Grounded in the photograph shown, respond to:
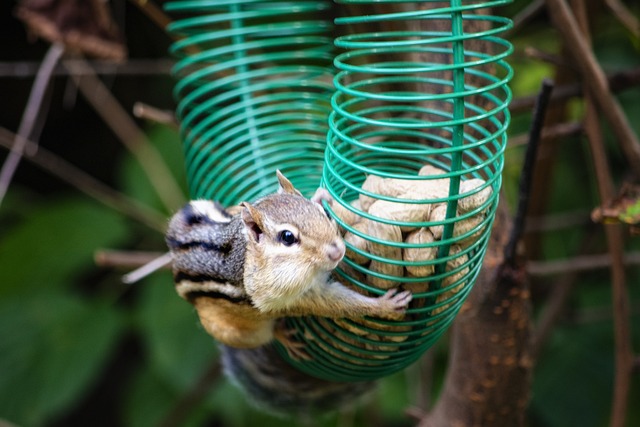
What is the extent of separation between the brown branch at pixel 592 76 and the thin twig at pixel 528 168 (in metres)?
0.20

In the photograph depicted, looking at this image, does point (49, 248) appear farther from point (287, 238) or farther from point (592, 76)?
point (592, 76)

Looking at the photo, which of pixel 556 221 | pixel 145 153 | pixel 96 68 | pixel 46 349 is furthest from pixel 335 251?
pixel 96 68

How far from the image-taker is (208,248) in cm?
100

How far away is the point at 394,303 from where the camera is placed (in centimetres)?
82

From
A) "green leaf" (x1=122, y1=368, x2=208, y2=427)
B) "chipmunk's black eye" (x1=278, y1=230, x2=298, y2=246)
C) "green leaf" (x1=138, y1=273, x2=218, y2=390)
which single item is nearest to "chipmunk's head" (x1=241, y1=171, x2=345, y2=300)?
"chipmunk's black eye" (x1=278, y1=230, x2=298, y2=246)

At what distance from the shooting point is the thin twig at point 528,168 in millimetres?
923

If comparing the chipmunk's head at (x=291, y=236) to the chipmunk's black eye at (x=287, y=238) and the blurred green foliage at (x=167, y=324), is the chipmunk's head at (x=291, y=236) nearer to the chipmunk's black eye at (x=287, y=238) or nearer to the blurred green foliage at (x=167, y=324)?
the chipmunk's black eye at (x=287, y=238)

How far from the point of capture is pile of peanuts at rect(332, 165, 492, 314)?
32.0 inches

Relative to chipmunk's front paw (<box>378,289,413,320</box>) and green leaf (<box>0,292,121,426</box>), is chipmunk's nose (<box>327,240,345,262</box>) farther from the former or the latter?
green leaf (<box>0,292,121,426</box>)

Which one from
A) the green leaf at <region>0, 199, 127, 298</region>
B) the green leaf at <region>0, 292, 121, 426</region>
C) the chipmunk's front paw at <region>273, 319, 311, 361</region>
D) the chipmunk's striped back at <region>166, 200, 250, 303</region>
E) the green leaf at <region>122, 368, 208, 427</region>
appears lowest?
the green leaf at <region>122, 368, 208, 427</region>

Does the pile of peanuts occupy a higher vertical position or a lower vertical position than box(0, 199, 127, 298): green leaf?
higher

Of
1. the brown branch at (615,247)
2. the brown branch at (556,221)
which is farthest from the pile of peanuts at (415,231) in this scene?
the brown branch at (556,221)

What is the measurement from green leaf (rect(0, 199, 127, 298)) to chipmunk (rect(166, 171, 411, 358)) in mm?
1027

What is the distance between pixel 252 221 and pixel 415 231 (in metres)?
0.21
